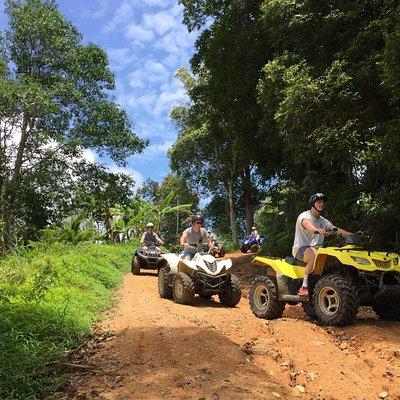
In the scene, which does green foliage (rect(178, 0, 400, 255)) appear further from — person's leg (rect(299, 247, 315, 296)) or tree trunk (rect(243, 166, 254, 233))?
tree trunk (rect(243, 166, 254, 233))

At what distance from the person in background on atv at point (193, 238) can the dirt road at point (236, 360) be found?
2.37 meters

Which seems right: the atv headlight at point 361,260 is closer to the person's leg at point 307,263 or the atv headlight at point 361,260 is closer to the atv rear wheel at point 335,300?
the atv rear wheel at point 335,300

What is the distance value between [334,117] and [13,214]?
1559cm

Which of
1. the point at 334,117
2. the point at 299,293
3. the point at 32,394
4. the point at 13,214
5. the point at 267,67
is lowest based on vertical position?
the point at 32,394

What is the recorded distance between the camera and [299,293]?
7148 millimetres

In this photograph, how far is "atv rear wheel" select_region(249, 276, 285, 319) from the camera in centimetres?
766

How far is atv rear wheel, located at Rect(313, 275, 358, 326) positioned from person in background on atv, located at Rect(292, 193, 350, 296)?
0.40 meters

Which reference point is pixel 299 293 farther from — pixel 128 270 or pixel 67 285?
pixel 128 270

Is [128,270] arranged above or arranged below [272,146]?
below

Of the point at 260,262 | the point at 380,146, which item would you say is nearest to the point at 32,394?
the point at 260,262

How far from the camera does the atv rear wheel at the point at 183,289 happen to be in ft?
29.6

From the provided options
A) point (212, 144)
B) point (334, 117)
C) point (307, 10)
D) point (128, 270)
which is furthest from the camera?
point (212, 144)

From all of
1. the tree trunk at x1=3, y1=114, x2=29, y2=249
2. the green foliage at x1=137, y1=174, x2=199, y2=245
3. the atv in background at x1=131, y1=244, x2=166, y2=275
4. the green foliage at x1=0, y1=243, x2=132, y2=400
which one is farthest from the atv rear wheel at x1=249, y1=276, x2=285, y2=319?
the green foliage at x1=137, y1=174, x2=199, y2=245

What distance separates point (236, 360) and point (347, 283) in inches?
82.9
